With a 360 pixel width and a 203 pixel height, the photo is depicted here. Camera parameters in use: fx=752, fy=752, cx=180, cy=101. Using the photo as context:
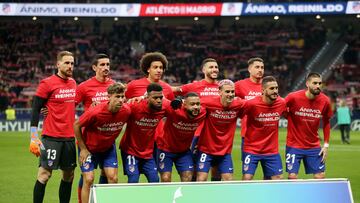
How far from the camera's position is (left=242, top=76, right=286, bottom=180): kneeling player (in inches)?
444

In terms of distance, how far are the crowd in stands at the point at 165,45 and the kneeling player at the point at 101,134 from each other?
108ft

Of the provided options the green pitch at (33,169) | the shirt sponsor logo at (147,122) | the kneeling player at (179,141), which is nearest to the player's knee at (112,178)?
the shirt sponsor logo at (147,122)

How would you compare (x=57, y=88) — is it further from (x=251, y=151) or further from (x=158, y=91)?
(x=251, y=151)

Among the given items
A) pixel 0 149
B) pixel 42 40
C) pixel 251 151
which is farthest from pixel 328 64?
pixel 251 151

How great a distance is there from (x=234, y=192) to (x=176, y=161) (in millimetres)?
3614

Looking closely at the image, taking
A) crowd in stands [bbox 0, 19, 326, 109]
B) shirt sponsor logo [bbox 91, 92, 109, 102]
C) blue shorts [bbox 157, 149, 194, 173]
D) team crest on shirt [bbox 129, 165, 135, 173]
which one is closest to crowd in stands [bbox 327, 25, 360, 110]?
crowd in stands [bbox 0, 19, 326, 109]

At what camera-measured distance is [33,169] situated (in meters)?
18.5

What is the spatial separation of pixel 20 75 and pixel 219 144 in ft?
112

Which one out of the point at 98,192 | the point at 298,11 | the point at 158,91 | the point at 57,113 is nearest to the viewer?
the point at 98,192

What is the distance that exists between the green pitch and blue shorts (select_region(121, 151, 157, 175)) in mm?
2152

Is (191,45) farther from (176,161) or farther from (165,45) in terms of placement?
(176,161)

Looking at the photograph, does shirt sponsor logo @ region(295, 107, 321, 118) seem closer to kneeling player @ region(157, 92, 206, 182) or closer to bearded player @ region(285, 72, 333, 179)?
bearded player @ region(285, 72, 333, 179)

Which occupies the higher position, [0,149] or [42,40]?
[42,40]

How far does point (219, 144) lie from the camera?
1127 cm
